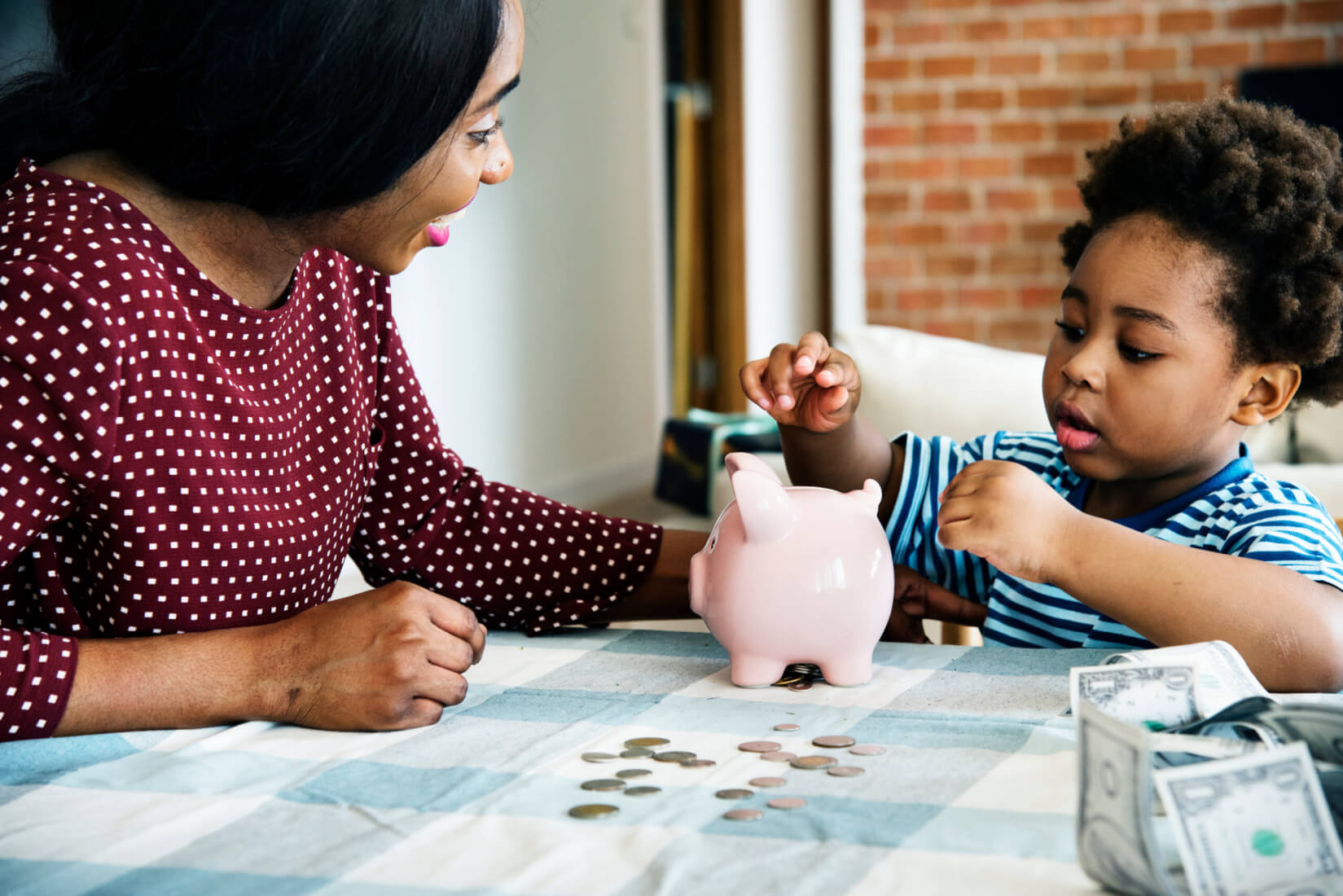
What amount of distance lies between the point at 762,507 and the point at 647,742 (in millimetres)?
190

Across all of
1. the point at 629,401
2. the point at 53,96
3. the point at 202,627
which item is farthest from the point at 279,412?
the point at 629,401

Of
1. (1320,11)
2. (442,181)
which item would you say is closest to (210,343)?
(442,181)

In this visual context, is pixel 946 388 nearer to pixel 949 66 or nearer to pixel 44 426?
pixel 44 426

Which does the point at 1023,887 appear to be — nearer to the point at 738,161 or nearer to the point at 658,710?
the point at 658,710

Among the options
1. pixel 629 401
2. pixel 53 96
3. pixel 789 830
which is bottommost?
pixel 629 401

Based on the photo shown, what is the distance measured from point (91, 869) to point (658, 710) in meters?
0.34

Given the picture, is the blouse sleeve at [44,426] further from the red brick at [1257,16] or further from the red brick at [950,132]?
the red brick at [1257,16]

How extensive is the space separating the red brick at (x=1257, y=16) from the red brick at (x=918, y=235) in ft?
3.62

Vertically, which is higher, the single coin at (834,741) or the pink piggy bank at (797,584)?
the pink piggy bank at (797,584)

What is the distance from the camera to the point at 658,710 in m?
0.80

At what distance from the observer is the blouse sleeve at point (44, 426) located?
735 mm

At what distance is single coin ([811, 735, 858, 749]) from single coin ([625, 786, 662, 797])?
0.38 ft

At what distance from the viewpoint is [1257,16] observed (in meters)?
4.04

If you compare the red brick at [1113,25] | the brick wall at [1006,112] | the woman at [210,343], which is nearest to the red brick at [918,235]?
the brick wall at [1006,112]
